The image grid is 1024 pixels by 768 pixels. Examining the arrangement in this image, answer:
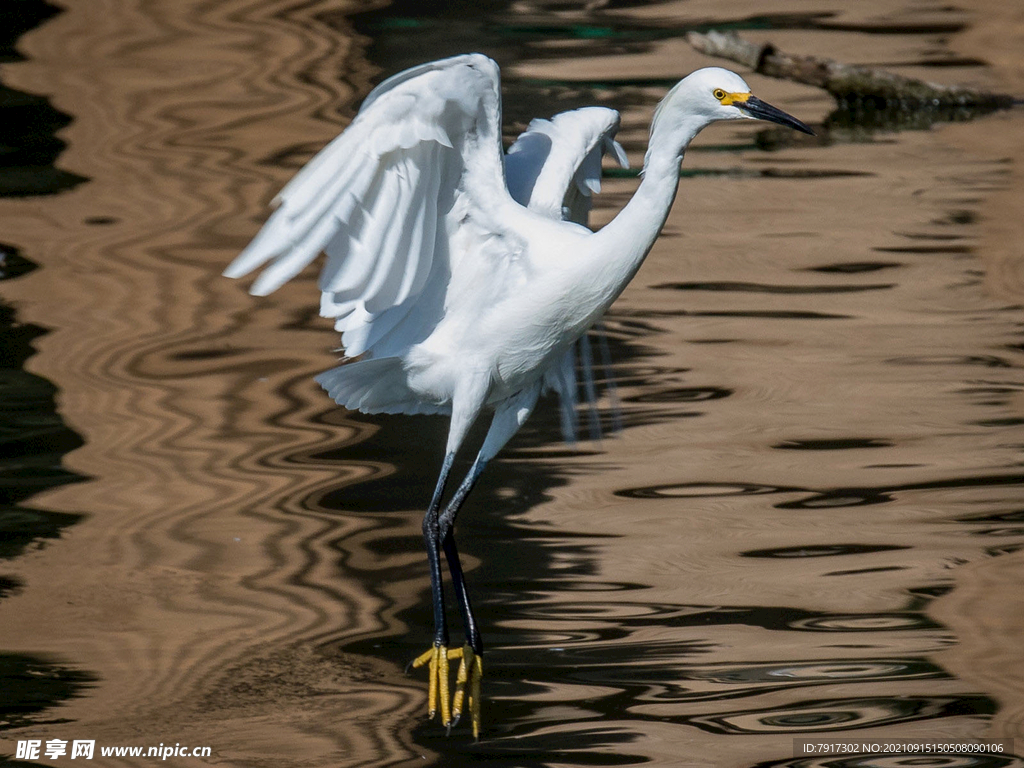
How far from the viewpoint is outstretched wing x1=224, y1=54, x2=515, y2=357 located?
3.92 m

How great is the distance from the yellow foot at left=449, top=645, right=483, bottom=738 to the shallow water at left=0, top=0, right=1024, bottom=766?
0.07 metres

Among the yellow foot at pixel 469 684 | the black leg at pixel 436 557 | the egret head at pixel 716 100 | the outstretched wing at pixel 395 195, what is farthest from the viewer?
the black leg at pixel 436 557

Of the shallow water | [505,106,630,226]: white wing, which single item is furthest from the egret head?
the shallow water

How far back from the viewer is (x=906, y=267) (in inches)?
329

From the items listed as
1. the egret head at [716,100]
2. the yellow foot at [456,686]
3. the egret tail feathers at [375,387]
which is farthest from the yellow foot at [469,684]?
the egret head at [716,100]

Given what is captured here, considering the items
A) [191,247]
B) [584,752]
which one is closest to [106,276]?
[191,247]

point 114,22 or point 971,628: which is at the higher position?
point 114,22

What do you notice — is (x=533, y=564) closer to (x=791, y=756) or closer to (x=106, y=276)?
(x=791, y=756)

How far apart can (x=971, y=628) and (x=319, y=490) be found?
2.68 meters

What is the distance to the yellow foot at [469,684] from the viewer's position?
172 inches

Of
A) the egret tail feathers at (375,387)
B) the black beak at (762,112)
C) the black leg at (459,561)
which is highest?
the black beak at (762,112)

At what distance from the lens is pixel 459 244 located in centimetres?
461

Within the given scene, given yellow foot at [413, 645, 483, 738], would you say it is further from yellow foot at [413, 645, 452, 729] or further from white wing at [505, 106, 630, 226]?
white wing at [505, 106, 630, 226]

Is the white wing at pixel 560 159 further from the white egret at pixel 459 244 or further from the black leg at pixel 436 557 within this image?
the black leg at pixel 436 557
